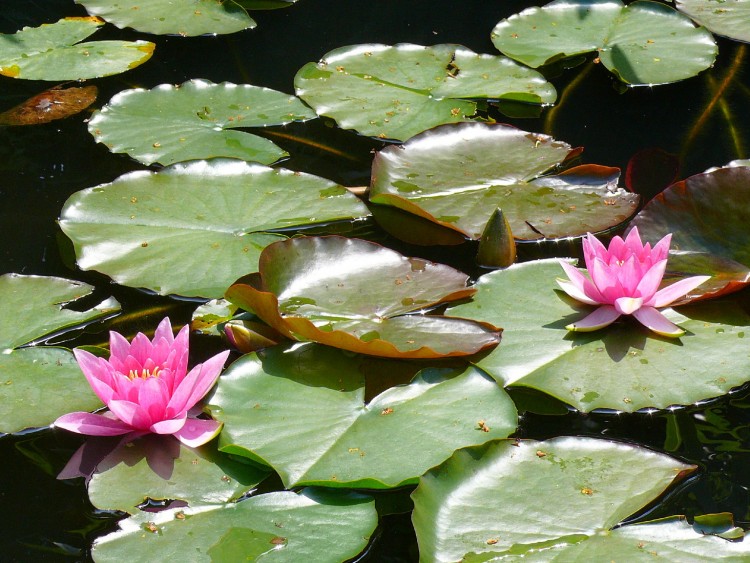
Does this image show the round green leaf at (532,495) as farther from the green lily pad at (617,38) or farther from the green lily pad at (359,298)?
the green lily pad at (617,38)

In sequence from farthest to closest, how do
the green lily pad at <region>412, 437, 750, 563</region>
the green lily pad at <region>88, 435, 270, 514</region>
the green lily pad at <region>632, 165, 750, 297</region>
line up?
1. the green lily pad at <region>632, 165, 750, 297</region>
2. the green lily pad at <region>88, 435, 270, 514</region>
3. the green lily pad at <region>412, 437, 750, 563</region>

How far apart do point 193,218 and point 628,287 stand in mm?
1188

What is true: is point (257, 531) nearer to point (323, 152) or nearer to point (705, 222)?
point (705, 222)

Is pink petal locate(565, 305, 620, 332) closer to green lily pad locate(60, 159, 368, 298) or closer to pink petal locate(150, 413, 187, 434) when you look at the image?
green lily pad locate(60, 159, 368, 298)

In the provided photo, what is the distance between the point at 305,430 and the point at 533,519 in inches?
19.2

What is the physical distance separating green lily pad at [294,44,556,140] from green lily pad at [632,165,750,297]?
2.76ft

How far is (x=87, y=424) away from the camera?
65.6 inches

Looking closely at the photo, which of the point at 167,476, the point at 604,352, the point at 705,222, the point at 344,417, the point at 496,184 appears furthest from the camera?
the point at 496,184

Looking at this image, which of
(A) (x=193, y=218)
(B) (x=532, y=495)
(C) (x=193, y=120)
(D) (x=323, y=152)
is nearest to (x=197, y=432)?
(B) (x=532, y=495)

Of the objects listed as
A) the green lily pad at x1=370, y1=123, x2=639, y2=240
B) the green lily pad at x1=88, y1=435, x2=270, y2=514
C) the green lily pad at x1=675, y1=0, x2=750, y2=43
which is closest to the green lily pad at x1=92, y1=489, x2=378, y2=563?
the green lily pad at x1=88, y1=435, x2=270, y2=514

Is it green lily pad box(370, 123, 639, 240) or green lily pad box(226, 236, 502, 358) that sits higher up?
green lily pad box(370, 123, 639, 240)

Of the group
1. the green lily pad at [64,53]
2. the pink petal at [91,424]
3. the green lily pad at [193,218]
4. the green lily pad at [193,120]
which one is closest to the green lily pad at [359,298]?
the green lily pad at [193,218]

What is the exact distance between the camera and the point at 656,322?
190cm

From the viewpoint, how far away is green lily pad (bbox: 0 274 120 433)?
1747mm
